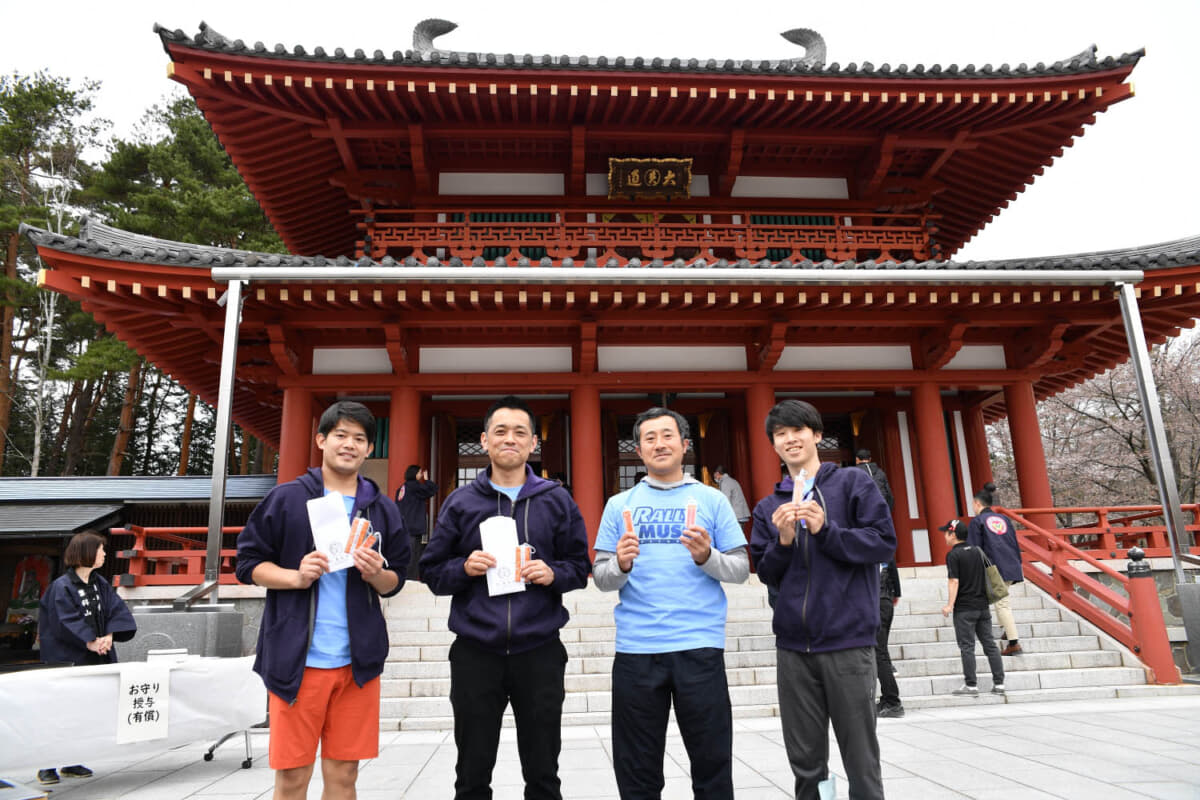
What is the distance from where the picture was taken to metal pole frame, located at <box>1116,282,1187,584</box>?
21.2 ft

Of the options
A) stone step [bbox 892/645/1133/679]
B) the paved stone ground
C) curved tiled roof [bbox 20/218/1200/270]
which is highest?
curved tiled roof [bbox 20/218/1200/270]

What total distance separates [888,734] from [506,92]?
7.89 metres

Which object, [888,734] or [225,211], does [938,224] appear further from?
[225,211]

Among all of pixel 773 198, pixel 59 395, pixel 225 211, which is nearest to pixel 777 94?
pixel 773 198

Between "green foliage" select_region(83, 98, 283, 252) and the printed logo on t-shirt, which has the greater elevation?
"green foliage" select_region(83, 98, 283, 252)

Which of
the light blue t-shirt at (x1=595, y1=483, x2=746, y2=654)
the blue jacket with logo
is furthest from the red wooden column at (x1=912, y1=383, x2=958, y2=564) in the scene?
the light blue t-shirt at (x1=595, y1=483, x2=746, y2=654)

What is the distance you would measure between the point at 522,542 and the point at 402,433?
251 inches

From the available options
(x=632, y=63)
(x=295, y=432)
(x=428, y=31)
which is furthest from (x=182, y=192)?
(x=632, y=63)

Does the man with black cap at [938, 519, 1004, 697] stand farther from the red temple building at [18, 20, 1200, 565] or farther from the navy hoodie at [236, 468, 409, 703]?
the navy hoodie at [236, 468, 409, 703]

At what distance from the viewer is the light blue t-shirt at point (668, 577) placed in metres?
2.56

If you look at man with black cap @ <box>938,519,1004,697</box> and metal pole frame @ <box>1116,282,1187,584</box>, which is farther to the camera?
metal pole frame @ <box>1116,282,1187,584</box>

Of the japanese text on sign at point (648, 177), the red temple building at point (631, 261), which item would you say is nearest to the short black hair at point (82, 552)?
the red temple building at point (631, 261)

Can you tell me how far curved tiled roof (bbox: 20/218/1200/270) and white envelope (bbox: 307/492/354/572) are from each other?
4.92m

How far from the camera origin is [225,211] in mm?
20281
